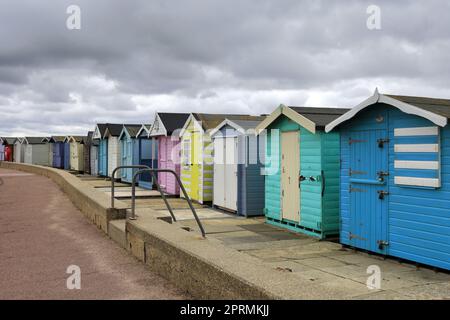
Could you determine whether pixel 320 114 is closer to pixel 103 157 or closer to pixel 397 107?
pixel 397 107

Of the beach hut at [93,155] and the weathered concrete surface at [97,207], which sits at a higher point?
the beach hut at [93,155]

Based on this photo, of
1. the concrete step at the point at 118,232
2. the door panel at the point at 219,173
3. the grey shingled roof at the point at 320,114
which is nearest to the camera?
the concrete step at the point at 118,232

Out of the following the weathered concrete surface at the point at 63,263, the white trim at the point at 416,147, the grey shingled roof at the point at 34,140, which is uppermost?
the grey shingled roof at the point at 34,140

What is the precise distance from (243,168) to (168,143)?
22.8ft

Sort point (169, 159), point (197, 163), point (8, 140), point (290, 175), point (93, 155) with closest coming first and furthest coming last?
point (290, 175), point (197, 163), point (169, 159), point (93, 155), point (8, 140)

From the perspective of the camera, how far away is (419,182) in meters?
7.23

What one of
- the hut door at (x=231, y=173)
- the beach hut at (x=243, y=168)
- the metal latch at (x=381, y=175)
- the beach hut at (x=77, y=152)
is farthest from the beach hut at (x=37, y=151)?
the metal latch at (x=381, y=175)

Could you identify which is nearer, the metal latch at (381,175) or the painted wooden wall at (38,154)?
the metal latch at (381,175)

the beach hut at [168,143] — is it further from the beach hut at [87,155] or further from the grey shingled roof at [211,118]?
the beach hut at [87,155]

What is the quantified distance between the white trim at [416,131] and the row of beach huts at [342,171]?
16 mm

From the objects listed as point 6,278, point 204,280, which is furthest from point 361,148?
point 6,278

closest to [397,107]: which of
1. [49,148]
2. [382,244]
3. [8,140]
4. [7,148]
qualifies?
[382,244]

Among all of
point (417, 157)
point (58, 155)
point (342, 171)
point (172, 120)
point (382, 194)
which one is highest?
point (172, 120)

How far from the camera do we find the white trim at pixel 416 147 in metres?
7.01
